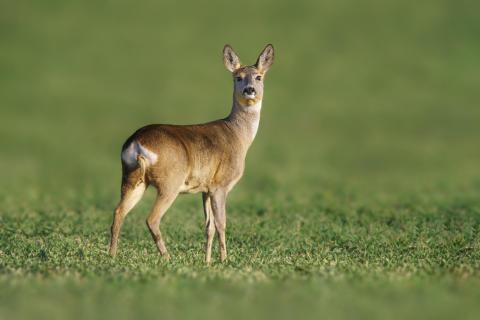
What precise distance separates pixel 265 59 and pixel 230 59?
0.48m

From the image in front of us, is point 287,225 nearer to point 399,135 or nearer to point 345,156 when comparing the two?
point 345,156

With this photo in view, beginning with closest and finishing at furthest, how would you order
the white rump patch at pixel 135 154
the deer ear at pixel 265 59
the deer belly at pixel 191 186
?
the white rump patch at pixel 135 154 < the deer belly at pixel 191 186 < the deer ear at pixel 265 59

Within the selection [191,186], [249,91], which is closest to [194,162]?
[191,186]

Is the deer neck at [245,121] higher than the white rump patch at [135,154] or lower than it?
higher

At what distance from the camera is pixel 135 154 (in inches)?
406

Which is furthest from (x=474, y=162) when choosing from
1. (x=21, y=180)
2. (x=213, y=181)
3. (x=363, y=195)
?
(x=213, y=181)

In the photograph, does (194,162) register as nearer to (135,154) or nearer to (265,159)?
(135,154)

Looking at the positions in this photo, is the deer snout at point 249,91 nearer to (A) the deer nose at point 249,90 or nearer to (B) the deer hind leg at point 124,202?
(A) the deer nose at point 249,90

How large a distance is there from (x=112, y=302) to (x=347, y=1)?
4569 cm

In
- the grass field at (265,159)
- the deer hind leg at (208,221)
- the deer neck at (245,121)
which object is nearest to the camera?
the grass field at (265,159)

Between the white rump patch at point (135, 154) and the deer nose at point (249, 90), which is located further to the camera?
the deer nose at point (249, 90)

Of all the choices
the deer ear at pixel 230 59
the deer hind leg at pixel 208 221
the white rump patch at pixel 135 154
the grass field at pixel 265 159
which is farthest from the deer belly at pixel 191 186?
the deer ear at pixel 230 59

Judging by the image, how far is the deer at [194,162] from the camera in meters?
10.4

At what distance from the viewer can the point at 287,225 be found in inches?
550
